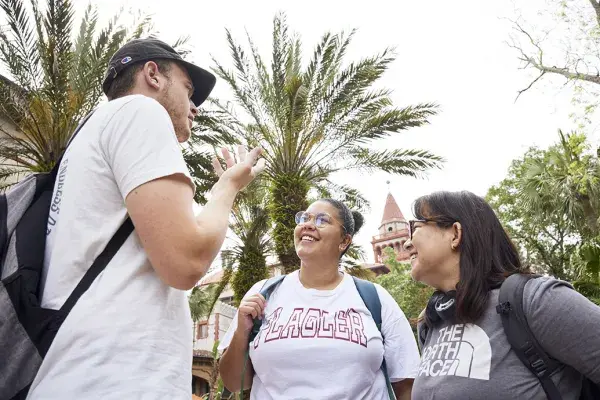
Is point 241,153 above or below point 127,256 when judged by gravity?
above

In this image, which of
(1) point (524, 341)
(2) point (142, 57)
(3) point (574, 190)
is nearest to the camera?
(2) point (142, 57)

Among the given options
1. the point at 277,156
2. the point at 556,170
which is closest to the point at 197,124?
the point at 277,156

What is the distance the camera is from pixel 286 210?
11.7 meters

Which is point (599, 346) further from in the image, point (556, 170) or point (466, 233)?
point (556, 170)

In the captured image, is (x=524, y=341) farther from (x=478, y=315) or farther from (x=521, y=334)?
(x=478, y=315)

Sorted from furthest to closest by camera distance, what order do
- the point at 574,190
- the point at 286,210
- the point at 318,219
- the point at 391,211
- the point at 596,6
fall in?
the point at 391,211 → the point at 574,190 → the point at 596,6 → the point at 286,210 → the point at 318,219

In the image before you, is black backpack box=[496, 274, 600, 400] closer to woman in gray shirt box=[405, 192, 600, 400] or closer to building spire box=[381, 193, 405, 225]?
woman in gray shirt box=[405, 192, 600, 400]

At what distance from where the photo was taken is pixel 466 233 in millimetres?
2436

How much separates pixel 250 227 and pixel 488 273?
11874 mm

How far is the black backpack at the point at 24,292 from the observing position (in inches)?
44.7

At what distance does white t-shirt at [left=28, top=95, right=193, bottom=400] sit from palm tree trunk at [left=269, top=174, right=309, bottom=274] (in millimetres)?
9785

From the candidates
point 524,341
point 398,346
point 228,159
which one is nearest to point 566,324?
point 524,341

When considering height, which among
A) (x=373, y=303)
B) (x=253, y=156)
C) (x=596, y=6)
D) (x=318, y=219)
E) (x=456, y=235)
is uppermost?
(x=596, y=6)

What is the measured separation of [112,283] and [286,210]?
34.2ft
